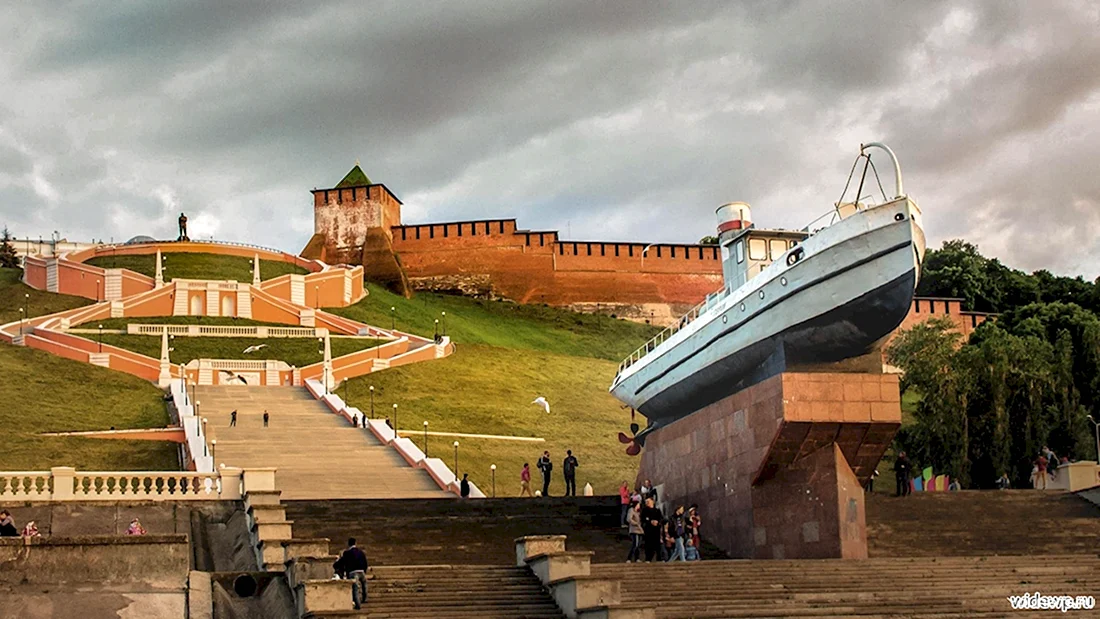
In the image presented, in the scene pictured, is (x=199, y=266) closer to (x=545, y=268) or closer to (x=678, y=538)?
(x=545, y=268)

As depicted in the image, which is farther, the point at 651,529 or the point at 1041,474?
the point at 1041,474

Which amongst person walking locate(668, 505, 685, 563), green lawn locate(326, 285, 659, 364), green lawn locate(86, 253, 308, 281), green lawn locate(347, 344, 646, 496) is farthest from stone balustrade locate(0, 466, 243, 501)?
green lawn locate(86, 253, 308, 281)

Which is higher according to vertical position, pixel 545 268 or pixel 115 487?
pixel 545 268

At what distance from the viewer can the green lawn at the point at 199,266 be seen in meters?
64.9

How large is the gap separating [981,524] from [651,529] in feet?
18.9

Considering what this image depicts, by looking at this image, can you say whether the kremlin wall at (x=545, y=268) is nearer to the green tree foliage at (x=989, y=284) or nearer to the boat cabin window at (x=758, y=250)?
the green tree foliage at (x=989, y=284)

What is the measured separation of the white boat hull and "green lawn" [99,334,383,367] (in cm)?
2825

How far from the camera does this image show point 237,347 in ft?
166

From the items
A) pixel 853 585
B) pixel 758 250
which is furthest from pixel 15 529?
pixel 758 250

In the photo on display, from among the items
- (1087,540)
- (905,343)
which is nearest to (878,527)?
(1087,540)

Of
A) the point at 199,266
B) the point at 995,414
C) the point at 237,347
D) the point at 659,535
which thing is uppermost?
the point at 199,266

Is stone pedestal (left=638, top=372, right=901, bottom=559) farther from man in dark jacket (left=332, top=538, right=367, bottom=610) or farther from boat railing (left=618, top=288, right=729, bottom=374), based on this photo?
man in dark jacket (left=332, top=538, right=367, bottom=610)

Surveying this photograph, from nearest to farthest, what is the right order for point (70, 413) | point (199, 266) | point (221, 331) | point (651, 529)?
point (651, 529) → point (70, 413) → point (221, 331) → point (199, 266)

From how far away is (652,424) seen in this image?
82.4 ft
